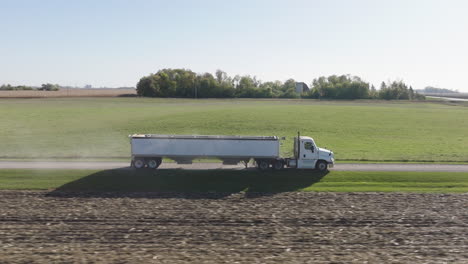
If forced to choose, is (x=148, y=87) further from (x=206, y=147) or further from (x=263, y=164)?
(x=263, y=164)

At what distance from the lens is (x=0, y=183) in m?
27.8

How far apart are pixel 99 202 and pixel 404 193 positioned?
1742cm

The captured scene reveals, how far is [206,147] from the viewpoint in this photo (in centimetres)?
3058

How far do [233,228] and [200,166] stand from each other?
1413 centimetres

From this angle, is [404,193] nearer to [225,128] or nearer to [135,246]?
[135,246]

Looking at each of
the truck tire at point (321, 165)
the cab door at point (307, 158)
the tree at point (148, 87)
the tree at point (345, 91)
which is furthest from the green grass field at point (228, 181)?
the tree at point (345, 91)

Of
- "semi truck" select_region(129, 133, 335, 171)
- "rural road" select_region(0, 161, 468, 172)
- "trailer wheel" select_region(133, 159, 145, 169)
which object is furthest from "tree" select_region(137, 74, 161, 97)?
"semi truck" select_region(129, 133, 335, 171)

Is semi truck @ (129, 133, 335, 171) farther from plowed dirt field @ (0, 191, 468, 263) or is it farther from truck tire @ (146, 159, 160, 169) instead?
plowed dirt field @ (0, 191, 468, 263)

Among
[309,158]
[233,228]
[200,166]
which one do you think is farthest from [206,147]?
[233,228]

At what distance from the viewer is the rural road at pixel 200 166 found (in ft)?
106

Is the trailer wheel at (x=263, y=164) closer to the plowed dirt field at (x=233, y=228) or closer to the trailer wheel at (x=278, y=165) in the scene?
the trailer wheel at (x=278, y=165)

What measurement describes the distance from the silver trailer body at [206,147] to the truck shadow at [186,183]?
1134mm

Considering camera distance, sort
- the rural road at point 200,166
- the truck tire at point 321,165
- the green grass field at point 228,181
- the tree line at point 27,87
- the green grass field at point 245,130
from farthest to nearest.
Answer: the tree line at point 27,87 → the green grass field at point 245,130 → the rural road at point 200,166 → the truck tire at point 321,165 → the green grass field at point 228,181

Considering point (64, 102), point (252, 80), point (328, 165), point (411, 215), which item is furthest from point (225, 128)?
point (252, 80)
